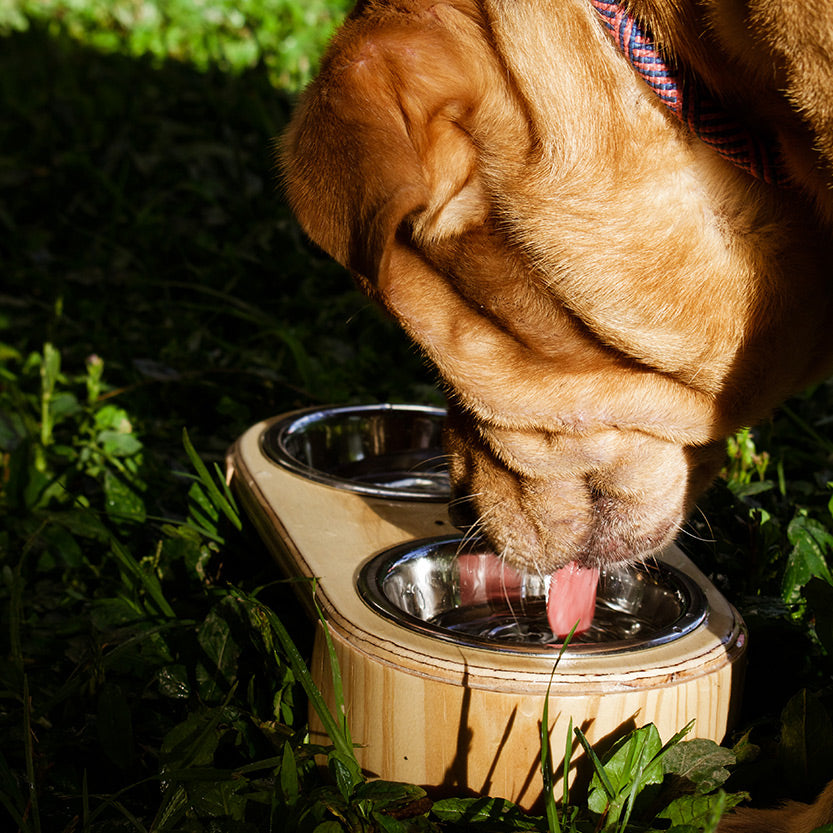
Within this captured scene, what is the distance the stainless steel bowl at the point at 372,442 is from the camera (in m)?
2.99

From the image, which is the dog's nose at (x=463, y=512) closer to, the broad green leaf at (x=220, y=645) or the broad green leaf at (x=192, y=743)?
the broad green leaf at (x=220, y=645)

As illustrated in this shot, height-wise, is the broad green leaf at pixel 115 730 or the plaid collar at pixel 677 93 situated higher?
the plaid collar at pixel 677 93

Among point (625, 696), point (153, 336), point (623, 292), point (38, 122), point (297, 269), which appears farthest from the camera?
point (38, 122)

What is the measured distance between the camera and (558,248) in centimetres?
193

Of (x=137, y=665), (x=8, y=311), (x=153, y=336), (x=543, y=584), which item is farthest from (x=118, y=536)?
(x=8, y=311)

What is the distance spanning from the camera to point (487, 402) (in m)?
2.23

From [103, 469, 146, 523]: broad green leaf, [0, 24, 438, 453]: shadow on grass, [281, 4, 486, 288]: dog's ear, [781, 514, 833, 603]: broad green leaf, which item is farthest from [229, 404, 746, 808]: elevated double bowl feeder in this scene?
[0, 24, 438, 453]: shadow on grass

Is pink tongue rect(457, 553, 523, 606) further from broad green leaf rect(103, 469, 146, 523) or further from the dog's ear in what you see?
broad green leaf rect(103, 469, 146, 523)

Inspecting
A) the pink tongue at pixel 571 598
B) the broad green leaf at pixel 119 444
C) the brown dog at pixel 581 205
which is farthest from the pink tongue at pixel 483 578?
the broad green leaf at pixel 119 444

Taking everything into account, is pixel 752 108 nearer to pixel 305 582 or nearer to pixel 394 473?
pixel 305 582

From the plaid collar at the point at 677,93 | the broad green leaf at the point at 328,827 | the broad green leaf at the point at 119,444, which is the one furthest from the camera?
the broad green leaf at the point at 119,444

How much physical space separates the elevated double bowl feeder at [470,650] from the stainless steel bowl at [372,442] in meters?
0.45

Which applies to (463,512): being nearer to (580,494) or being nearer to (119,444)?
(580,494)

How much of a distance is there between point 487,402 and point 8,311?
2.72 metres
